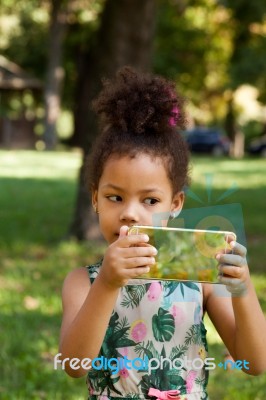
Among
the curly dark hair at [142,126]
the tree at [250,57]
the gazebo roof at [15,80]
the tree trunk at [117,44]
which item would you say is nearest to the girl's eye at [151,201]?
the curly dark hair at [142,126]

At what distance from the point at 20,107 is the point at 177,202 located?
134 feet

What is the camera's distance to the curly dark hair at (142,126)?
2.41 metres

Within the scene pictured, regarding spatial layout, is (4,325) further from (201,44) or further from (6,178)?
(201,44)

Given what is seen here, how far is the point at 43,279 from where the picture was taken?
6922 mm

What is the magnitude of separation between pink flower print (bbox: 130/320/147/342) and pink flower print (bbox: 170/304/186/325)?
0.09m

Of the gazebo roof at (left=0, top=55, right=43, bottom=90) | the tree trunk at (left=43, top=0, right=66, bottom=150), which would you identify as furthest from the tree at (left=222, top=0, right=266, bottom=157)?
the gazebo roof at (left=0, top=55, right=43, bottom=90)

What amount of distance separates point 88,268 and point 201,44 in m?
36.7

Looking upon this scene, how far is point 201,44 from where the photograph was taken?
38.2m

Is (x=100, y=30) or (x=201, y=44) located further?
(x=201, y=44)

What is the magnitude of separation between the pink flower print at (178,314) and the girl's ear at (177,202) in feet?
0.96

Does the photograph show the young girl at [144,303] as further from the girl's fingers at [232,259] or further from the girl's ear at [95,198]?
the girl's fingers at [232,259]

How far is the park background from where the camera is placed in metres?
4.81

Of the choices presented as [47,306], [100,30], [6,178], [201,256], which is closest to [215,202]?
[201,256]

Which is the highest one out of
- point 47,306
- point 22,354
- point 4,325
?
point 47,306
